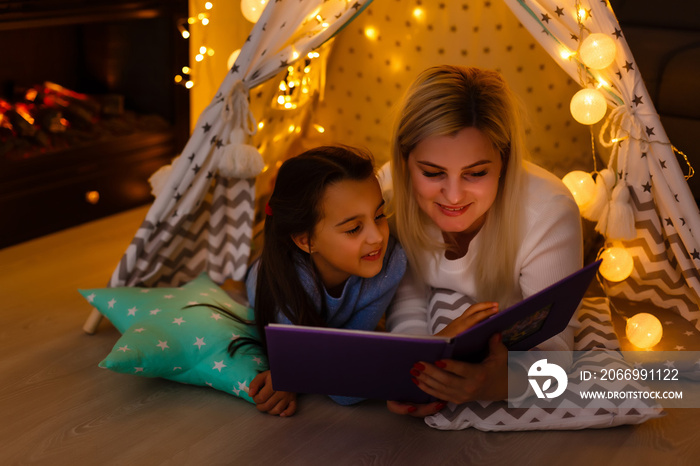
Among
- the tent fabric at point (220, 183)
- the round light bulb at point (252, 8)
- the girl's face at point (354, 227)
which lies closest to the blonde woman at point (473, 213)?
the girl's face at point (354, 227)

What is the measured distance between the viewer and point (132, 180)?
119 inches

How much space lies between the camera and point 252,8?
6.98 feet

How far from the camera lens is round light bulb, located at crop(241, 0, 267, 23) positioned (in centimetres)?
212

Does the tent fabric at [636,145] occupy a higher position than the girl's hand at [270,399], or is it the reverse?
the tent fabric at [636,145]

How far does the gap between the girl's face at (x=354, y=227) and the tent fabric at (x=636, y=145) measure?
21.4 inches

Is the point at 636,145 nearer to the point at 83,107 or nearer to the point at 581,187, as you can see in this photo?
the point at 581,187

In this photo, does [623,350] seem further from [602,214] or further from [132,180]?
[132,180]

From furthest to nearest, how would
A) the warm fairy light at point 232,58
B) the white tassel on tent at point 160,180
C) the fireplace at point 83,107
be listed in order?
the fireplace at point 83,107, the warm fairy light at point 232,58, the white tassel on tent at point 160,180

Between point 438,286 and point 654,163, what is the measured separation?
57 cm

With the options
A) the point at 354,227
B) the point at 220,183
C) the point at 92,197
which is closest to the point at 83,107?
the point at 92,197

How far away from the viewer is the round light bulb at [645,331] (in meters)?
1.87

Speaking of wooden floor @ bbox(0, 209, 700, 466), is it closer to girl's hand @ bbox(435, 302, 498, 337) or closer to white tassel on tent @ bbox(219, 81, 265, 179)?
girl's hand @ bbox(435, 302, 498, 337)

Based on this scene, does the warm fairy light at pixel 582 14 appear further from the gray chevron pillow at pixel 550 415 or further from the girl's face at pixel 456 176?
the gray chevron pillow at pixel 550 415

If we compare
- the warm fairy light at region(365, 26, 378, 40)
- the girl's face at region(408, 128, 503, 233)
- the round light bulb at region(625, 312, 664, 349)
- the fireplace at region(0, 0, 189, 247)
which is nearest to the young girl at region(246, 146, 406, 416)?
the girl's face at region(408, 128, 503, 233)
